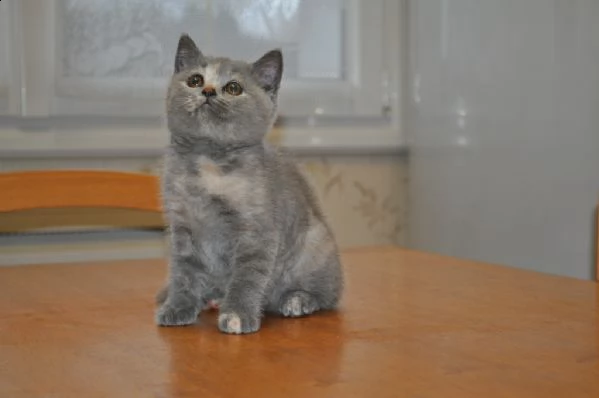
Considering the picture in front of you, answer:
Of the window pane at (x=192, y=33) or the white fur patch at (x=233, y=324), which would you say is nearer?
the white fur patch at (x=233, y=324)

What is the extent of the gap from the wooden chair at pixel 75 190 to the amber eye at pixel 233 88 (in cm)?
68

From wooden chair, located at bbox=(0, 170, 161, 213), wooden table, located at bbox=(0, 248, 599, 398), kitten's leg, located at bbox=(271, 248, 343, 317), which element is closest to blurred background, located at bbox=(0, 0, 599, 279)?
wooden chair, located at bbox=(0, 170, 161, 213)

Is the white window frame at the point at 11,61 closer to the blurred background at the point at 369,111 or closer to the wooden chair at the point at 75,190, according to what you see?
the blurred background at the point at 369,111

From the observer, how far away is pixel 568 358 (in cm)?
83

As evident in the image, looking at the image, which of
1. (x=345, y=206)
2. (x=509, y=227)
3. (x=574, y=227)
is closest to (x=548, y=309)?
(x=574, y=227)

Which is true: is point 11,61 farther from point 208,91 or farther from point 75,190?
point 208,91

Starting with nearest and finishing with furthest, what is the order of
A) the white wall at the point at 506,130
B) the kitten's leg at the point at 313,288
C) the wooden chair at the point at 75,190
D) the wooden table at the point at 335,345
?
1. the wooden table at the point at 335,345
2. the kitten's leg at the point at 313,288
3. the wooden chair at the point at 75,190
4. the white wall at the point at 506,130

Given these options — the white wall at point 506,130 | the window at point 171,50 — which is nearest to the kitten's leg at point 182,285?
the white wall at point 506,130

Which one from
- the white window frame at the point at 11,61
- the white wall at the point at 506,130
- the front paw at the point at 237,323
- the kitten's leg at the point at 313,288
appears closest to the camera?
the front paw at the point at 237,323

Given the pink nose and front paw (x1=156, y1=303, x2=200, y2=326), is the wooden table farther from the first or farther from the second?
the pink nose

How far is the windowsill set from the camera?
75.4 inches

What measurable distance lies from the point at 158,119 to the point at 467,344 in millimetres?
1288

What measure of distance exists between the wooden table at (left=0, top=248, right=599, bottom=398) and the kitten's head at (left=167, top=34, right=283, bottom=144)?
216 mm

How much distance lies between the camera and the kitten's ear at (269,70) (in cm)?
103
